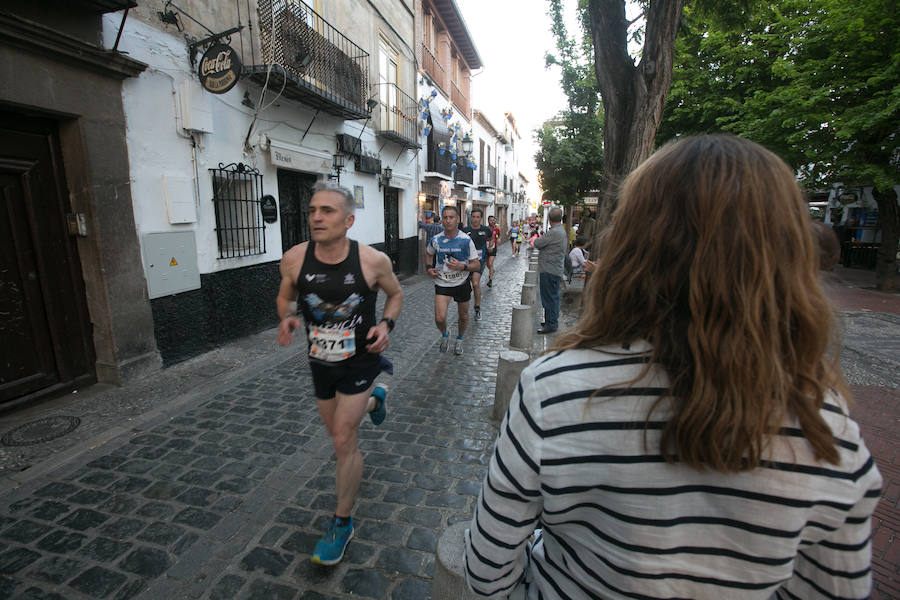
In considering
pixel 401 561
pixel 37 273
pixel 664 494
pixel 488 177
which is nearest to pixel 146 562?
pixel 401 561

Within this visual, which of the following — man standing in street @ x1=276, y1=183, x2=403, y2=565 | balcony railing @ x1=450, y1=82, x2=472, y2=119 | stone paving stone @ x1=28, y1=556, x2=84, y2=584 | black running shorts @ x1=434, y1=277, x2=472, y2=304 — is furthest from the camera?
balcony railing @ x1=450, y1=82, x2=472, y2=119

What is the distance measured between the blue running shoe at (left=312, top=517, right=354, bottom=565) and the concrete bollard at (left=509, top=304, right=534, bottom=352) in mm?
3512

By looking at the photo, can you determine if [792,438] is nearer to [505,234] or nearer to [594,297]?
[594,297]

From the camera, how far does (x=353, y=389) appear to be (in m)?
2.68

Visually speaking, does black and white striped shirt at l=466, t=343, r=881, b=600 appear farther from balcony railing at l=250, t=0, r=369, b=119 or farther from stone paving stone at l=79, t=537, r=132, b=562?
balcony railing at l=250, t=0, r=369, b=119

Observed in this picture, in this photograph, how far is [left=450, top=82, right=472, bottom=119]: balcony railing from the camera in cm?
1908

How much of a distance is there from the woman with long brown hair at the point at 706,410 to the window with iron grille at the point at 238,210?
264 inches

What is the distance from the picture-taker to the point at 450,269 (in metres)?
6.11

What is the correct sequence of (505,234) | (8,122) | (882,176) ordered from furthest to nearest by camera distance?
1. (505,234)
2. (882,176)
3. (8,122)

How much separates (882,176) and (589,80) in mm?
7255

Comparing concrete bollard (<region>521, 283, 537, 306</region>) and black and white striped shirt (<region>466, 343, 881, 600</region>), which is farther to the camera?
concrete bollard (<region>521, 283, 537, 306</region>)

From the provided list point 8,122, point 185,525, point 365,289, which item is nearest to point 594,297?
point 365,289

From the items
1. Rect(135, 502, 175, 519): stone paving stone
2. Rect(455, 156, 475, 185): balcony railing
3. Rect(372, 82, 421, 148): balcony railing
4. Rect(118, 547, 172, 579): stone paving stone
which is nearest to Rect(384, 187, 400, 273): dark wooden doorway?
Rect(372, 82, 421, 148): balcony railing

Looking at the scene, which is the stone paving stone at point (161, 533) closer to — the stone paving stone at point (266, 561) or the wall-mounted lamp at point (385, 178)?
the stone paving stone at point (266, 561)
